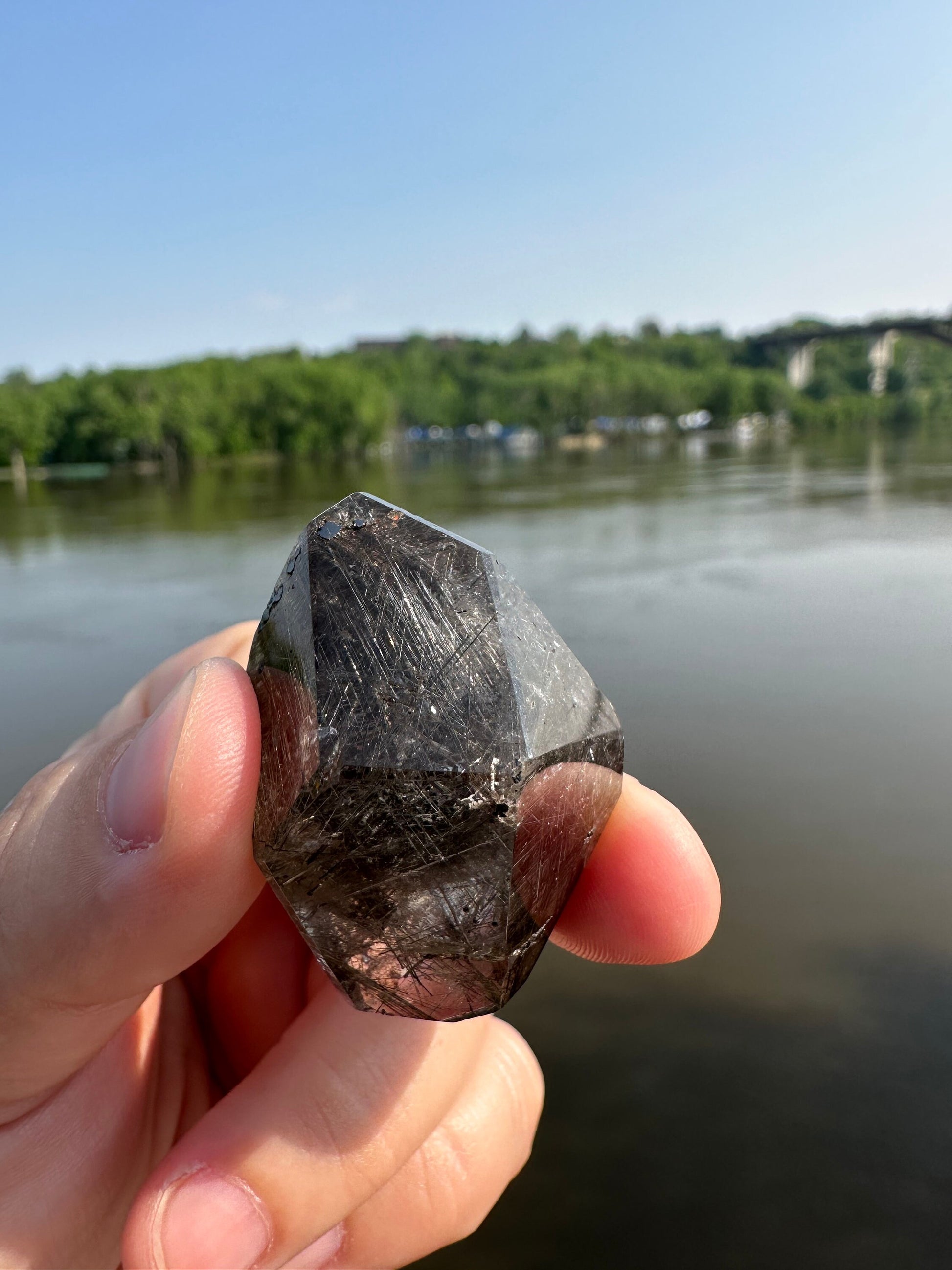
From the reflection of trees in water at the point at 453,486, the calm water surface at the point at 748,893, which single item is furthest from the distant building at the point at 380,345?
the calm water surface at the point at 748,893

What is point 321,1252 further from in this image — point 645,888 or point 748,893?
point 748,893

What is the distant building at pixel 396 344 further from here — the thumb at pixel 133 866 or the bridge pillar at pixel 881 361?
the thumb at pixel 133 866

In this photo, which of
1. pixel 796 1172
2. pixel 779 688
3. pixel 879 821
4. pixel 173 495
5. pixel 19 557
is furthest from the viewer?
pixel 173 495

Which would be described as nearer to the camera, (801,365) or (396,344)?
(801,365)

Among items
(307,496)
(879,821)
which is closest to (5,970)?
(879,821)

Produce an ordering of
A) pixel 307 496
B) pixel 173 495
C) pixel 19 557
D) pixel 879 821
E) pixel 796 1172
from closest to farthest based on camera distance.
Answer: pixel 796 1172
pixel 879 821
pixel 19 557
pixel 307 496
pixel 173 495

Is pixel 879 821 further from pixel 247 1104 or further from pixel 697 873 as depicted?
pixel 247 1104

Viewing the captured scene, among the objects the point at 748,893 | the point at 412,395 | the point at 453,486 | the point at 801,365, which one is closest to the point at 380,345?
the point at 412,395
